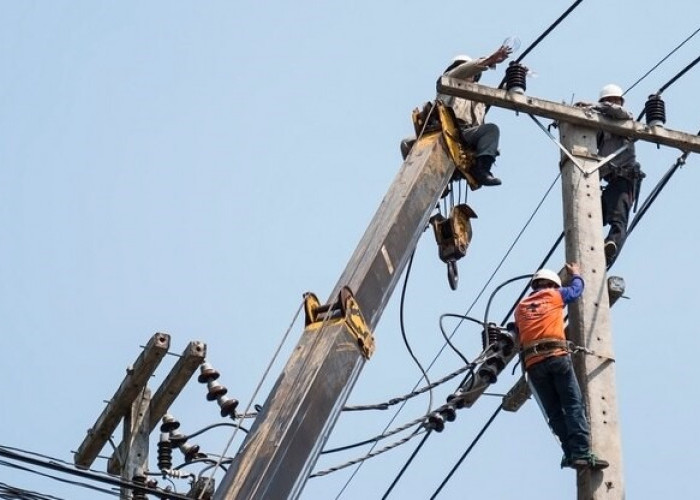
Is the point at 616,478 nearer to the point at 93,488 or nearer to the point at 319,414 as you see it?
the point at 319,414

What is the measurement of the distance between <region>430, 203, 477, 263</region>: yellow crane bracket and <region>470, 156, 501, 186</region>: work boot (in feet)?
0.71

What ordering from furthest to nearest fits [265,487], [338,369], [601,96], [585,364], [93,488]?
[601,96] < [93,488] < [585,364] < [338,369] < [265,487]

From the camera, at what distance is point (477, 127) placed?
13555mm

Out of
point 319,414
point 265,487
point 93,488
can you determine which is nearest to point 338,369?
point 319,414

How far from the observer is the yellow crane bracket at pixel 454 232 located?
44.4ft

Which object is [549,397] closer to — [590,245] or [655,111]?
[590,245]

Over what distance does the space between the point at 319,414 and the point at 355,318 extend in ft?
2.75

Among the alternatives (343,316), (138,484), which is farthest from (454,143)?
(138,484)

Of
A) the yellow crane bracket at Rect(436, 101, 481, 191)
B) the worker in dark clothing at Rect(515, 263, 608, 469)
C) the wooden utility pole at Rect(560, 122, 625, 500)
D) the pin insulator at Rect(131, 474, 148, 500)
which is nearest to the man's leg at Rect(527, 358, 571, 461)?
the worker in dark clothing at Rect(515, 263, 608, 469)

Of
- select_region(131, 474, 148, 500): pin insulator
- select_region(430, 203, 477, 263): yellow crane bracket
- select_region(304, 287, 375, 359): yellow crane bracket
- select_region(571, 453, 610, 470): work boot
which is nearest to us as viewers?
select_region(304, 287, 375, 359): yellow crane bracket

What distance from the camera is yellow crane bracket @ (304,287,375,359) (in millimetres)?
11281

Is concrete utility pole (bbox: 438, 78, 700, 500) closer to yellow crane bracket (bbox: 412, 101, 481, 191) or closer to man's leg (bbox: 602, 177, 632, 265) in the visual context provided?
yellow crane bracket (bbox: 412, 101, 481, 191)

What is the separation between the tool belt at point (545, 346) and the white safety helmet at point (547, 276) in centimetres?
51

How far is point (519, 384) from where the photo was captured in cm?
1309
